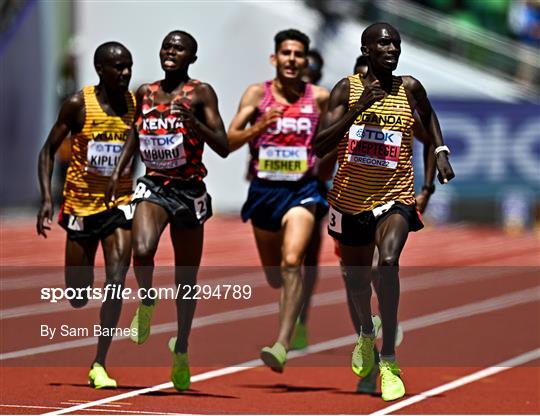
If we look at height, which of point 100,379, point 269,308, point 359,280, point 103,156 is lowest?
point 269,308

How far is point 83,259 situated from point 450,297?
21.5ft

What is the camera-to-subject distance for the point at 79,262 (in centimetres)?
978

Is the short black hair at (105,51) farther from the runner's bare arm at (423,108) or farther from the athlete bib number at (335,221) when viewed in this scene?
the runner's bare arm at (423,108)

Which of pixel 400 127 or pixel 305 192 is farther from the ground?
pixel 400 127

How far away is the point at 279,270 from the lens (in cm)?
1091

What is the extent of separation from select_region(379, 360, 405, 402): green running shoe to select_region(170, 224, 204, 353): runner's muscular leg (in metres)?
1.42

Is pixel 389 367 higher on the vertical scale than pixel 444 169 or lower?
lower

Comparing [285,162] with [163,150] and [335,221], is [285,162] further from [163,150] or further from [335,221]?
[335,221]

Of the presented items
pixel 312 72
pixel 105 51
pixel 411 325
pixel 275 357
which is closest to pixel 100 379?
pixel 275 357

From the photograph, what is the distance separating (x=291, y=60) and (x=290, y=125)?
48 centimetres

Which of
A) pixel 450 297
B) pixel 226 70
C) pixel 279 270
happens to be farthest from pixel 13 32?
pixel 279 270

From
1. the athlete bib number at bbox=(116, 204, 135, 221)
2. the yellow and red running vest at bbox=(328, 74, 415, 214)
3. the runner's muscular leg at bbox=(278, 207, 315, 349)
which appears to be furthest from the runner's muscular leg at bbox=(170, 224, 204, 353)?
the yellow and red running vest at bbox=(328, 74, 415, 214)

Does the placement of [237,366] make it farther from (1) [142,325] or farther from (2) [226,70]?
(2) [226,70]

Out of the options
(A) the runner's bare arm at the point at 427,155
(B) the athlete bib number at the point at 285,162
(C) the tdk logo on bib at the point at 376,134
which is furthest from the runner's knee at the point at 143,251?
(B) the athlete bib number at the point at 285,162
